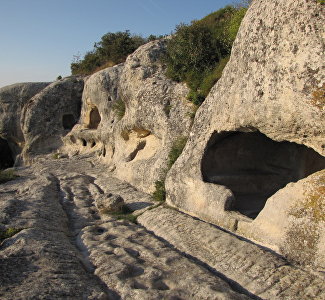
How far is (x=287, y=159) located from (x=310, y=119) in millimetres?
3773

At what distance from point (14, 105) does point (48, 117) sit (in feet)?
13.6

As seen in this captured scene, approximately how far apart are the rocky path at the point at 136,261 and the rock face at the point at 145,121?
273 cm

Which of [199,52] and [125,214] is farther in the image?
[199,52]

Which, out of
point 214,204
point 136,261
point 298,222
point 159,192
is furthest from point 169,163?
point 298,222

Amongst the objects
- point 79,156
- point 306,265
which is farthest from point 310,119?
point 79,156

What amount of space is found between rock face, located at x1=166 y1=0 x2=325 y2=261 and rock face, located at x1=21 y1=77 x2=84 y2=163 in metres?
16.5

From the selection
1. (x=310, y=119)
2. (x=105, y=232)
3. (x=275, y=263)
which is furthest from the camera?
(x=105, y=232)

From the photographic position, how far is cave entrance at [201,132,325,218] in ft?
27.4

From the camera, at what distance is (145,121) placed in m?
11.8

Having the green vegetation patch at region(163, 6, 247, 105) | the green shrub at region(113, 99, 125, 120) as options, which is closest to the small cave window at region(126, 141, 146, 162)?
the green vegetation patch at region(163, 6, 247, 105)

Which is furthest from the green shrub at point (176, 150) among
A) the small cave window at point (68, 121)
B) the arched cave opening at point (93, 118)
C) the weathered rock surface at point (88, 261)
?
the small cave window at point (68, 121)

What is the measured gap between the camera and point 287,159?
29.2 ft

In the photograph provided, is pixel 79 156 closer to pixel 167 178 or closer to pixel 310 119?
pixel 167 178

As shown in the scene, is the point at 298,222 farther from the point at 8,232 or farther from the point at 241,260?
the point at 8,232
